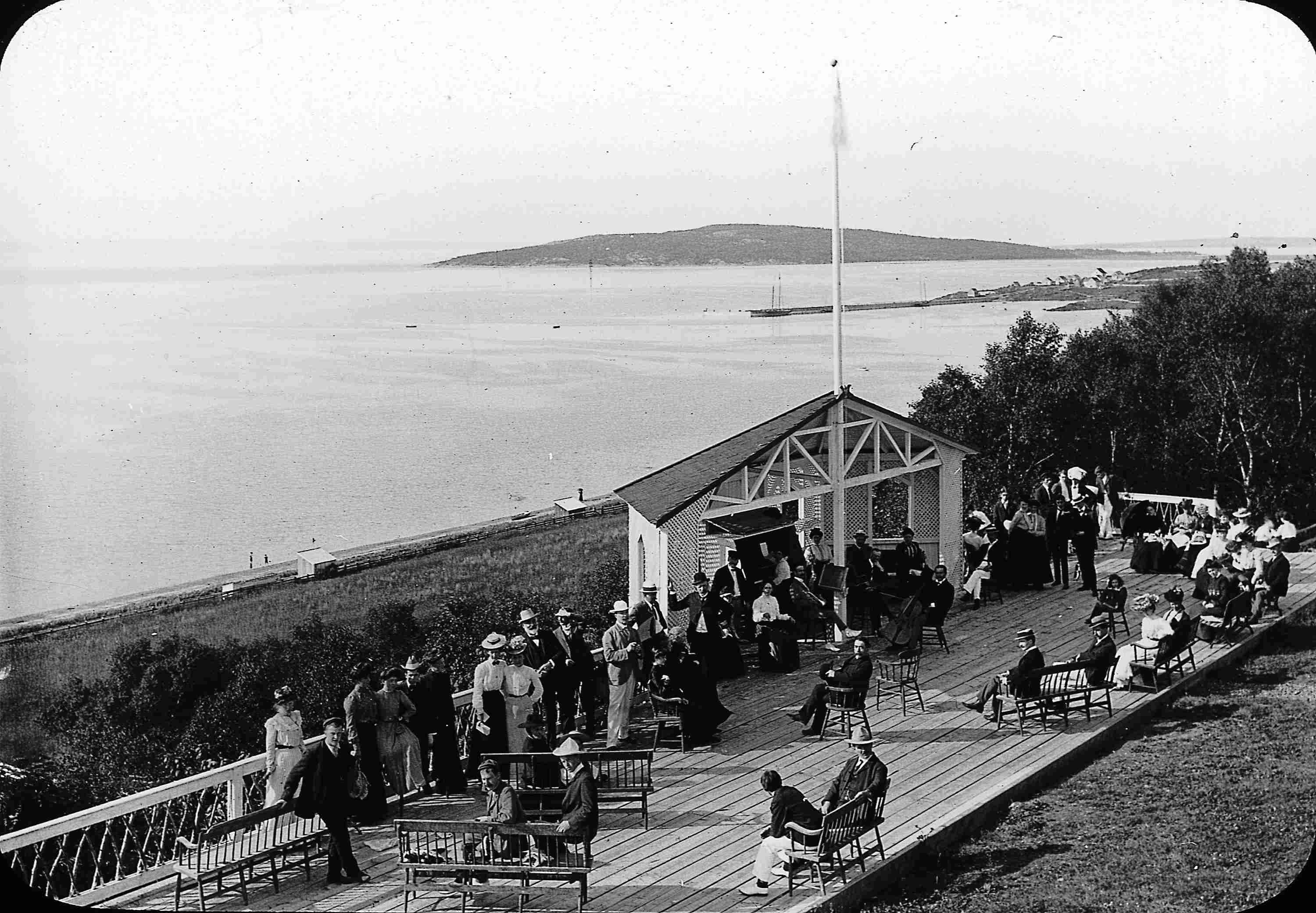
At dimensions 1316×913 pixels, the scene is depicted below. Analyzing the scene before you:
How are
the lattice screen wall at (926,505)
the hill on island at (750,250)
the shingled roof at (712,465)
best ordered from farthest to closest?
the hill on island at (750,250)
the lattice screen wall at (926,505)
the shingled roof at (712,465)

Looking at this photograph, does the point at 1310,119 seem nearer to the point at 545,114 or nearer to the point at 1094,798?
the point at 545,114

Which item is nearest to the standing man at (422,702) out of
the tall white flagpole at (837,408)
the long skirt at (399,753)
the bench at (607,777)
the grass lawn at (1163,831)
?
the long skirt at (399,753)

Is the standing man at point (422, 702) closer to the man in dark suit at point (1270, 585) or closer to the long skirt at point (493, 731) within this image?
the long skirt at point (493, 731)

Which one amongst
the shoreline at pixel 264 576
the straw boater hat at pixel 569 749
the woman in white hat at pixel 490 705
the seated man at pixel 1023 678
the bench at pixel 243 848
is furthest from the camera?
the shoreline at pixel 264 576

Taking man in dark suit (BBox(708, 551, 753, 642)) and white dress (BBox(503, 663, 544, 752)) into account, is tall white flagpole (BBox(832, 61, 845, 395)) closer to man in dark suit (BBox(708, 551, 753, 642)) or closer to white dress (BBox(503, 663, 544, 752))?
man in dark suit (BBox(708, 551, 753, 642))

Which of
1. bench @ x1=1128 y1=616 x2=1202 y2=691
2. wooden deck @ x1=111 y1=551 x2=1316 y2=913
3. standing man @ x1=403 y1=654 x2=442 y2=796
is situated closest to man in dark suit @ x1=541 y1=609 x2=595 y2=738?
wooden deck @ x1=111 y1=551 x2=1316 y2=913

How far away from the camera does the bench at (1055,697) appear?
13203 mm

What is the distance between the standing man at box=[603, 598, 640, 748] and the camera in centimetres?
1262

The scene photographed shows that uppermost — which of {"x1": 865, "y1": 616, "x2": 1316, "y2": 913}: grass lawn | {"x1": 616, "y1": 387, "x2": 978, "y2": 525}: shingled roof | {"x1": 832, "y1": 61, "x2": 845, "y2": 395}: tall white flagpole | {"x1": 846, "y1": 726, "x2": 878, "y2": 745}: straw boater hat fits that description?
{"x1": 832, "y1": 61, "x2": 845, "y2": 395}: tall white flagpole

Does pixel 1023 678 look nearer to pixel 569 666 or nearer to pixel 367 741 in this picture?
pixel 569 666

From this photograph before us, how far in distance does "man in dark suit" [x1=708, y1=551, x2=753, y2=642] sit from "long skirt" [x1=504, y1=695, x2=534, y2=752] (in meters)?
3.34

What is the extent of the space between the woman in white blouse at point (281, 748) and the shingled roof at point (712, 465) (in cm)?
541

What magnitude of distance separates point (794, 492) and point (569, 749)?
273 inches

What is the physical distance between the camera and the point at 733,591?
15773 mm
